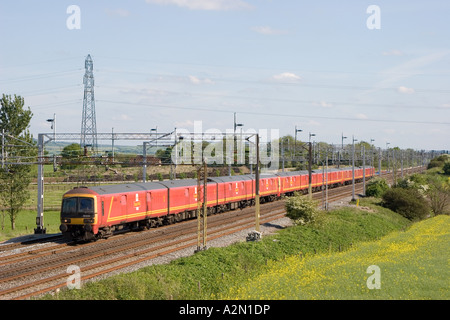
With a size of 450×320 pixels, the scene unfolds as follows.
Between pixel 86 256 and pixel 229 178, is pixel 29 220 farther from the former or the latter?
pixel 86 256

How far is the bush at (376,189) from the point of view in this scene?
215 feet

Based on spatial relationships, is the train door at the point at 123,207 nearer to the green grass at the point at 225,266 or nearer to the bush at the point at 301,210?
the green grass at the point at 225,266

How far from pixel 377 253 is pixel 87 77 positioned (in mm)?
51711

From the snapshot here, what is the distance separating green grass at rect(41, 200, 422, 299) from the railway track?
2547 mm

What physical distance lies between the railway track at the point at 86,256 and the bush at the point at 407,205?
25174mm

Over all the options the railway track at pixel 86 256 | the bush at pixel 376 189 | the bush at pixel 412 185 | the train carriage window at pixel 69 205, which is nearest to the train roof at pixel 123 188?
the train carriage window at pixel 69 205

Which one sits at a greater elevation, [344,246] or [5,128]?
[5,128]

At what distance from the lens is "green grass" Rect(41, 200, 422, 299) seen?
18.7 m

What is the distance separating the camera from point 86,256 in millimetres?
25625

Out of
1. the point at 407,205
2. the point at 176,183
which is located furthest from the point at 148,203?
the point at 407,205

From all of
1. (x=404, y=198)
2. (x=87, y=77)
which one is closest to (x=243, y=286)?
(x=404, y=198)

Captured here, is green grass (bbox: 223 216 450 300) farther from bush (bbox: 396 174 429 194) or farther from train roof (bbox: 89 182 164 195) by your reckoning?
bush (bbox: 396 174 429 194)
